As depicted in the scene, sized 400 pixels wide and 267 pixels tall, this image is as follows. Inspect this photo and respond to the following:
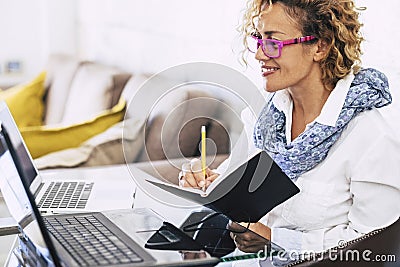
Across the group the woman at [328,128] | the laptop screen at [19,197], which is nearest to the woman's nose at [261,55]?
the woman at [328,128]

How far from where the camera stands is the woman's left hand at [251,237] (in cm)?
133

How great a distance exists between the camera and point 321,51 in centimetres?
165

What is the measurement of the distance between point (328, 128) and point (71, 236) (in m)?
0.64

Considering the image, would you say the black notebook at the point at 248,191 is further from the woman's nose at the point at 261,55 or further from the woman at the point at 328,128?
the woman's nose at the point at 261,55

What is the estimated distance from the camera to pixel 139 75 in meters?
3.28

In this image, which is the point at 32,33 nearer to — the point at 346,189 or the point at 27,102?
the point at 27,102

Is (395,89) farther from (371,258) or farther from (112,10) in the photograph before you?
(112,10)

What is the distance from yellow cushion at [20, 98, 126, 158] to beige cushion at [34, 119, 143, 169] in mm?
170

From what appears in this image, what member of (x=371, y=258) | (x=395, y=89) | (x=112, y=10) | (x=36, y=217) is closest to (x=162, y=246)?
Answer: (x=36, y=217)

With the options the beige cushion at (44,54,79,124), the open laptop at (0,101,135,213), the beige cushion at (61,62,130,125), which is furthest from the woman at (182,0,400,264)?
the beige cushion at (44,54,79,124)

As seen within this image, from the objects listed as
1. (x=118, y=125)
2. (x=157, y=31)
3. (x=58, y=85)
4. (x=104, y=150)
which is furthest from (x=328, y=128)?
(x=58, y=85)

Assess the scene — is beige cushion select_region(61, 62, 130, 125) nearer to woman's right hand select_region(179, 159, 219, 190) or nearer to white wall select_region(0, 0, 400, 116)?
white wall select_region(0, 0, 400, 116)

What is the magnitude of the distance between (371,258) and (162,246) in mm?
434

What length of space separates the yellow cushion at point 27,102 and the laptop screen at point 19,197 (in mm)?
2258
